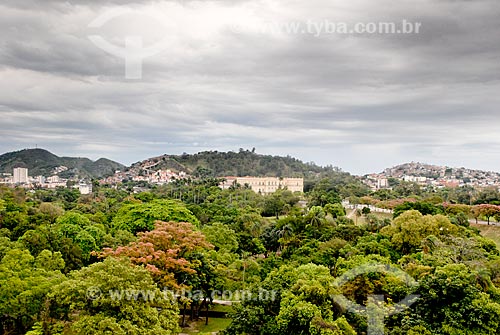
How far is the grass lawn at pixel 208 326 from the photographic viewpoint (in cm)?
1834

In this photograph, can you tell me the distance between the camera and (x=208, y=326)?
19.0 m

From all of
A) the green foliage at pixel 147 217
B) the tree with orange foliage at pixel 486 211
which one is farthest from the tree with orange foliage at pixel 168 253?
the tree with orange foliage at pixel 486 211

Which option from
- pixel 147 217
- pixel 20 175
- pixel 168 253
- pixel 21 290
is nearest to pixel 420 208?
pixel 147 217

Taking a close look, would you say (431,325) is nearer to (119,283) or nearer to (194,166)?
(119,283)

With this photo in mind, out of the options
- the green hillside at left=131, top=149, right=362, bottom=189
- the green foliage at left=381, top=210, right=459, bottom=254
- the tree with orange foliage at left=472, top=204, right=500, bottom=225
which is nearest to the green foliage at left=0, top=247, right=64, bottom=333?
the green foliage at left=381, top=210, right=459, bottom=254

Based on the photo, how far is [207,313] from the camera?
63.1 ft

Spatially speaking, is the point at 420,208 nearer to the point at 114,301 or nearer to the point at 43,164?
the point at 114,301

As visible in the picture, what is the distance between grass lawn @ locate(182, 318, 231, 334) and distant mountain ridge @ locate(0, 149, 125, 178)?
142 m

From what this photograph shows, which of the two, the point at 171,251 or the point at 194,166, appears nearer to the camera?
the point at 171,251

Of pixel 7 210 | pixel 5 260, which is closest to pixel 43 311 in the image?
pixel 5 260

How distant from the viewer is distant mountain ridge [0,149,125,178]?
540 feet

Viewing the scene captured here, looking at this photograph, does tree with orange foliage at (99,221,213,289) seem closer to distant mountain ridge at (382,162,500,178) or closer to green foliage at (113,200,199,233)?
green foliage at (113,200,199,233)

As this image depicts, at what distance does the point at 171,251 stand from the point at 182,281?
5.02ft

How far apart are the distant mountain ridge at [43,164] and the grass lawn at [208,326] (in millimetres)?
141869
